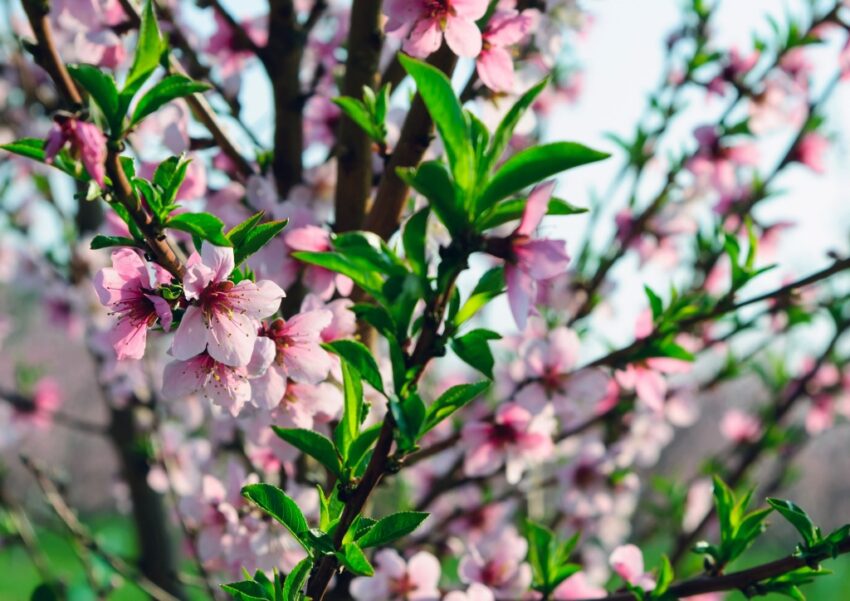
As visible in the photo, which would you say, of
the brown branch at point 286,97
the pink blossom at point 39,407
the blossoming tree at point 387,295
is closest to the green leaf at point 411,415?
the blossoming tree at point 387,295

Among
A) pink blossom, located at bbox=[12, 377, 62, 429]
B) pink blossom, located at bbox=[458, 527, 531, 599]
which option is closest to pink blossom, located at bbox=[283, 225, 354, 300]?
pink blossom, located at bbox=[458, 527, 531, 599]

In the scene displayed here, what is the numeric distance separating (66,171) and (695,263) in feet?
5.21

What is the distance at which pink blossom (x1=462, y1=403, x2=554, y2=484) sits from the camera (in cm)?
142

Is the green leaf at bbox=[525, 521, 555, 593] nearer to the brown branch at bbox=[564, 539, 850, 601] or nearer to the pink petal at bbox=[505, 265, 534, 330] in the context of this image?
the brown branch at bbox=[564, 539, 850, 601]

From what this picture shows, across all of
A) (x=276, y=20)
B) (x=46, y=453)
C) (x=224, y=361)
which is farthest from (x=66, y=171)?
(x=46, y=453)

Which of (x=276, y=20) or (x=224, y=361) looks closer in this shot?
(x=224, y=361)

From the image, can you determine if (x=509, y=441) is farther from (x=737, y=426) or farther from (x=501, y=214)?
(x=737, y=426)

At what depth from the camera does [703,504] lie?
2543mm

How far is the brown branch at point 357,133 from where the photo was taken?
46.0 inches

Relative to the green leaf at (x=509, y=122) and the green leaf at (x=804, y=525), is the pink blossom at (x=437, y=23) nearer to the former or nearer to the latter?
the green leaf at (x=509, y=122)

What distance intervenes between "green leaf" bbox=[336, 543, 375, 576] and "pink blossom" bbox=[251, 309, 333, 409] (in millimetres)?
258

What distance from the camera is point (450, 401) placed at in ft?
2.40

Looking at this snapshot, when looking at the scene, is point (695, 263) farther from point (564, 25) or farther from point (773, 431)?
point (564, 25)

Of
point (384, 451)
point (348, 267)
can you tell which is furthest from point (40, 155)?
point (384, 451)
